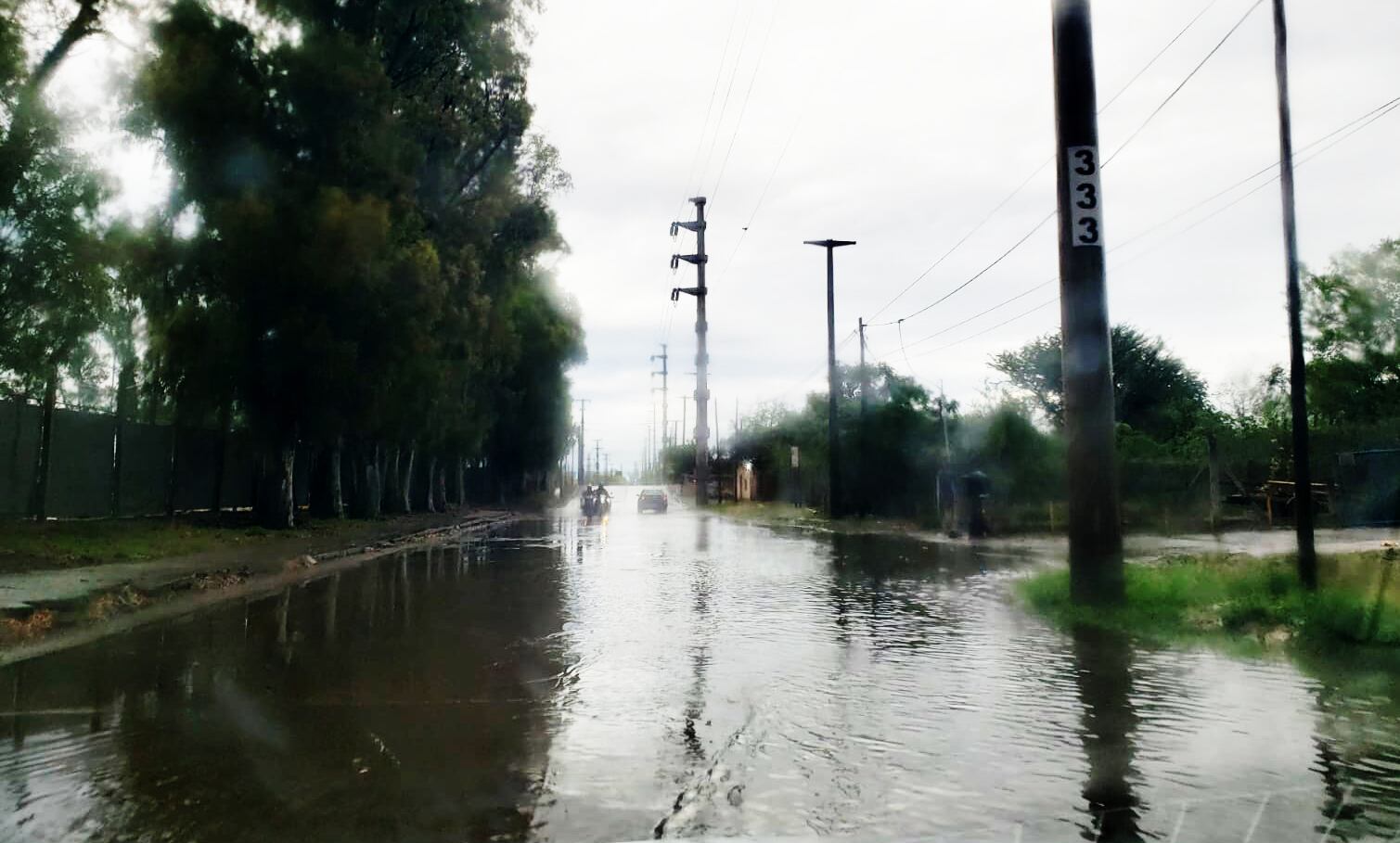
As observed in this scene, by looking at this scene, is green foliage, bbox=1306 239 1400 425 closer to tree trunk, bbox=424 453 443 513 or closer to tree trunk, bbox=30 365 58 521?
tree trunk, bbox=424 453 443 513

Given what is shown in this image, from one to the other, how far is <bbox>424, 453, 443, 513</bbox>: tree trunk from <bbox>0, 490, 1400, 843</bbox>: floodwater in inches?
1403

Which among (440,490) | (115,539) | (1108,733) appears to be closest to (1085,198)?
(1108,733)

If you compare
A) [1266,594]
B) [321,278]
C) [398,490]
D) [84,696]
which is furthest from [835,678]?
[398,490]

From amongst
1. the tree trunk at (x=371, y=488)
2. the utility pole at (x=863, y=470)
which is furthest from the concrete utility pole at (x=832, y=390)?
the tree trunk at (x=371, y=488)

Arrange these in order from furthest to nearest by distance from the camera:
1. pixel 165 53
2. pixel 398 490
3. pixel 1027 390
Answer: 1. pixel 1027 390
2. pixel 398 490
3. pixel 165 53

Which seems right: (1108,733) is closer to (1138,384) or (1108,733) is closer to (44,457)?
(44,457)

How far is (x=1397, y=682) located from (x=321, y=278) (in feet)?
73.5

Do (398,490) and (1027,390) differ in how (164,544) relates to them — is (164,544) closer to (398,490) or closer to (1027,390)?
(398,490)

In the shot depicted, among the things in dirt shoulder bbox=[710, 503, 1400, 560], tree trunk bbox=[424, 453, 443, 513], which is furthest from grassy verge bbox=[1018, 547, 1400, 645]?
tree trunk bbox=[424, 453, 443, 513]

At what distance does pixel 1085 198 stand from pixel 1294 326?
2904 mm

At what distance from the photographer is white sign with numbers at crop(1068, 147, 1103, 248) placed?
13008 millimetres

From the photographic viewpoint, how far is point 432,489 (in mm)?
50594

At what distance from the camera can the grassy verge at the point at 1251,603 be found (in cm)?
1055

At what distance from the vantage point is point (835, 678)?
8703 millimetres
